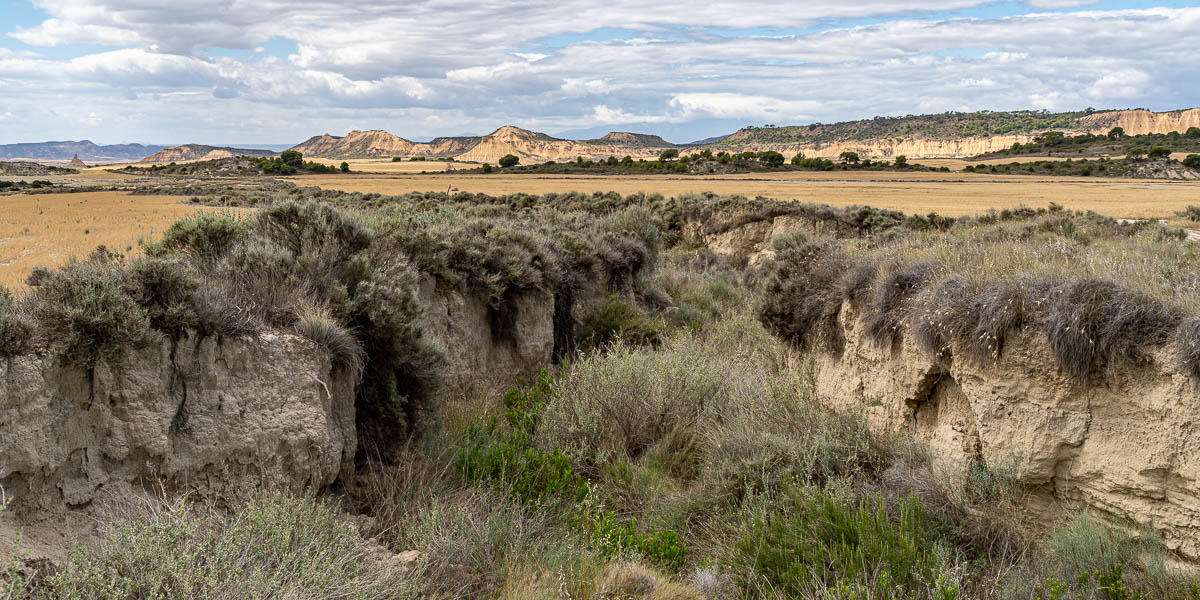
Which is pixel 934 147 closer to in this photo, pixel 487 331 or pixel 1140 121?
pixel 1140 121

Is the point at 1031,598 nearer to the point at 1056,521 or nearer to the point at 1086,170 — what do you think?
the point at 1056,521

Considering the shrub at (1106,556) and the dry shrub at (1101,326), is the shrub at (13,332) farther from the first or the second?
the dry shrub at (1101,326)

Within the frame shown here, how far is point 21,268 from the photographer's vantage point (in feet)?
41.3

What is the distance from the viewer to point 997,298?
5.94m

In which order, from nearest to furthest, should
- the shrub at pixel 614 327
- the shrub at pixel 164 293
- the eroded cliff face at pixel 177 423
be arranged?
the eroded cliff face at pixel 177 423 → the shrub at pixel 164 293 → the shrub at pixel 614 327

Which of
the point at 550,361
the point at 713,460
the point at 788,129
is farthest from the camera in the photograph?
the point at 788,129

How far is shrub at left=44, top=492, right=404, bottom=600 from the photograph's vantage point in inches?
128

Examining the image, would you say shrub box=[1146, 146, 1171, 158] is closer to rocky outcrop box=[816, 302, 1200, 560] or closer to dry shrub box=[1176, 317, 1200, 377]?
rocky outcrop box=[816, 302, 1200, 560]

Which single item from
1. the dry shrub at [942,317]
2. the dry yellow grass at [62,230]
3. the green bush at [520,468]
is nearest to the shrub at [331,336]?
the green bush at [520,468]

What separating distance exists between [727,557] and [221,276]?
Answer: 4473 millimetres

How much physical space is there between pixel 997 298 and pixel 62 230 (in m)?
25.0

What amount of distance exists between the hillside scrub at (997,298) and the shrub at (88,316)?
611 centimetres

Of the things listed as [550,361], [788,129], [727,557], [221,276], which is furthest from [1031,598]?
[788,129]

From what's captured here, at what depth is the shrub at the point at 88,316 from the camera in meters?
4.30
